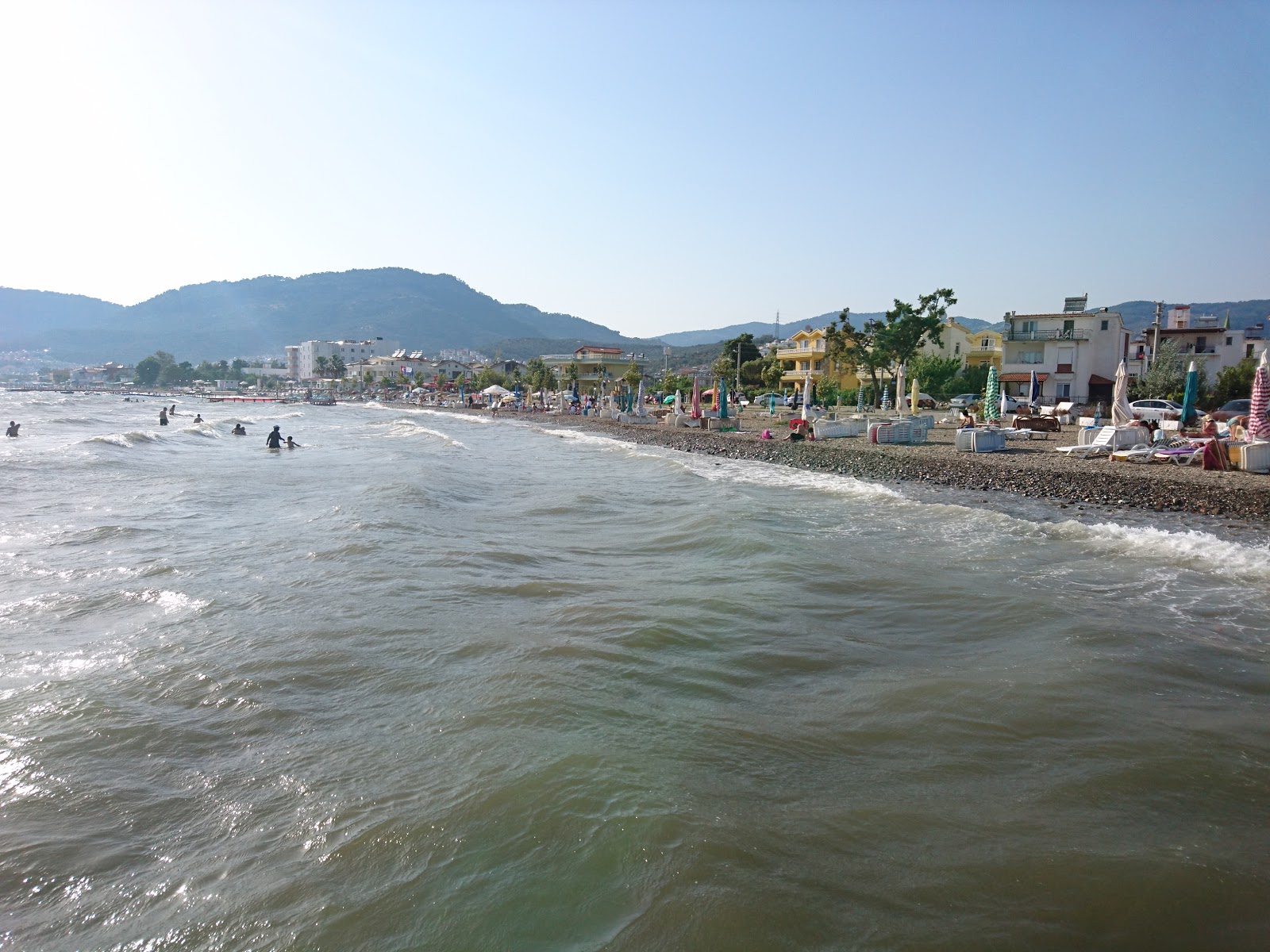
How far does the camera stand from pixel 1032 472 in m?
17.9

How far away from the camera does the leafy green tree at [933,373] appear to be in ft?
167

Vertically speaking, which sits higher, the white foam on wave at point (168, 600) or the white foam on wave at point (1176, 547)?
the white foam on wave at point (1176, 547)

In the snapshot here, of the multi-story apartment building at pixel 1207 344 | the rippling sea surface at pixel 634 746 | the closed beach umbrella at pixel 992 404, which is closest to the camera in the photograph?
the rippling sea surface at pixel 634 746

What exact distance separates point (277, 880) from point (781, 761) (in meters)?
2.91

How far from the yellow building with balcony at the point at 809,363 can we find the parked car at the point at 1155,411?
29856mm

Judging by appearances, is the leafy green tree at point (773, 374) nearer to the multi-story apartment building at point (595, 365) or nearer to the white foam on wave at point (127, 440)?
the multi-story apartment building at point (595, 365)

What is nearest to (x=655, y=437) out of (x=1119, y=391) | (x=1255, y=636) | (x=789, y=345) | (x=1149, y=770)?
(x=1119, y=391)

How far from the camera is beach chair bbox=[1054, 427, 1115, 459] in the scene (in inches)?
779

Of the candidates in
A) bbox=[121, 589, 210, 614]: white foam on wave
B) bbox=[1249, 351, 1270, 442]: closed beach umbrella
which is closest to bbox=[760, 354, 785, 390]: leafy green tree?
bbox=[1249, 351, 1270, 442]: closed beach umbrella

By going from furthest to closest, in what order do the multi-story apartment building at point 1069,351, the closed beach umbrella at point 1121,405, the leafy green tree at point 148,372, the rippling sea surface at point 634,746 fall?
the leafy green tree at point 148,372, the multi-story apartment building at point 1069,351, the closed beach umbrella at point 1121,405, the rippling sea surface at point 634,746

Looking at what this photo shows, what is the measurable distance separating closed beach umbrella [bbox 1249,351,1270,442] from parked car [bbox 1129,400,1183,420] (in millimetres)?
7090

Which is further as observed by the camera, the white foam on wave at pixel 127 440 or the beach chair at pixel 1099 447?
the white foam on wave at pixel 127 440

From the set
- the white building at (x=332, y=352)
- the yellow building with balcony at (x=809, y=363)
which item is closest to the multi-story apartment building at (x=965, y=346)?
the yellow building with balcony at (x=809, y=363)

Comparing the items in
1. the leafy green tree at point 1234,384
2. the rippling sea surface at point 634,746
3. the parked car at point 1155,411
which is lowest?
the rippling sea surface at point 634,746
